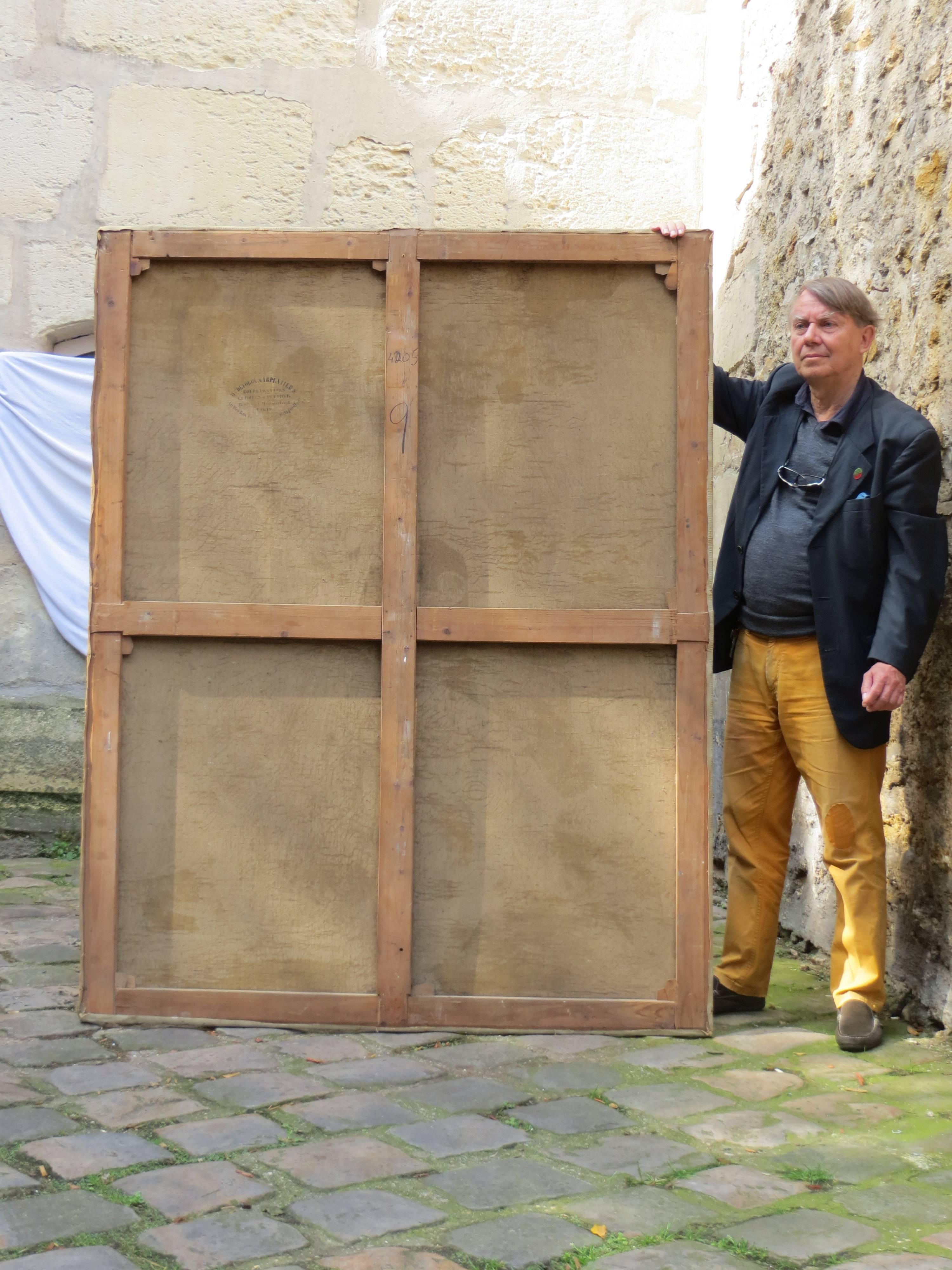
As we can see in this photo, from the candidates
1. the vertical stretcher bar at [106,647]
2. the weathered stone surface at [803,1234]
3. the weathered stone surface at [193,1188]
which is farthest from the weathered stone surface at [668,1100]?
the vertical stretcher bar at [106,647]

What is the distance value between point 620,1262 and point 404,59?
199 inches

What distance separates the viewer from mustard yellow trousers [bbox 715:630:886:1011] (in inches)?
127

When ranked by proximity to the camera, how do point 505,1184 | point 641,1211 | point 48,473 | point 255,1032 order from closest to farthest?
point 641,1211
point 505,1184
point 255,1032
point 48,473

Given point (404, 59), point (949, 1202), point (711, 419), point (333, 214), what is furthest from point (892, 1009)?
point (404, 59)

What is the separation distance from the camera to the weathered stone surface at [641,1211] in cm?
209

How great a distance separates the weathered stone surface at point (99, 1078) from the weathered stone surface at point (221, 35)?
4.34 m

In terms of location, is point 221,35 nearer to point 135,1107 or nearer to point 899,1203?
point 135,1107

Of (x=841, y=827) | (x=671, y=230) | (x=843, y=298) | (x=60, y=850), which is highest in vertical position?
(x=671, y=230)

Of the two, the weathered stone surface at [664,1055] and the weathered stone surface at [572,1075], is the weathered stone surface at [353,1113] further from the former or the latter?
the weathered stone surface at [664,1055]

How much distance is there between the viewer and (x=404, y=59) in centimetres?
562

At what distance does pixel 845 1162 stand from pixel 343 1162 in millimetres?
917

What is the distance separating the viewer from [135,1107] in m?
2.62

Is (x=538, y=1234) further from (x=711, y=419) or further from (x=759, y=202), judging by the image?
(x=759, y=202)

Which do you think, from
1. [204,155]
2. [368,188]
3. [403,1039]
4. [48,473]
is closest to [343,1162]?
[403,1039]
